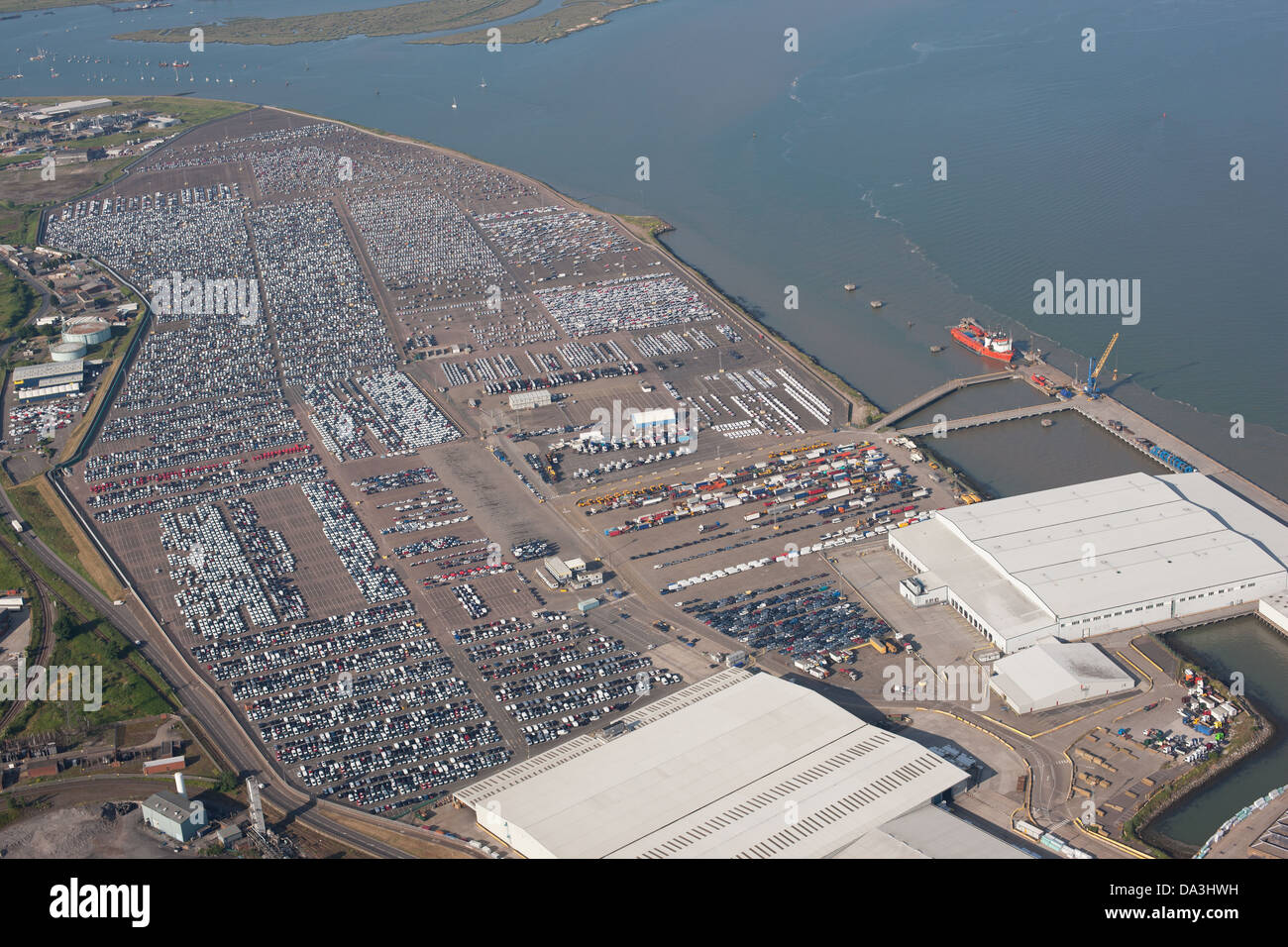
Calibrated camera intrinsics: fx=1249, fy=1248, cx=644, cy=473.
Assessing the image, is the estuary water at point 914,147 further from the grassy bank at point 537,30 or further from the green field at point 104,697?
the green field at point 104,697

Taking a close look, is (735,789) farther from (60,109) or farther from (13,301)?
(60,109)

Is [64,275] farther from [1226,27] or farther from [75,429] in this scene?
[1226,27]

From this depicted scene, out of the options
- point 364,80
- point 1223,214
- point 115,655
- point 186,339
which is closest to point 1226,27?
point 1223,214

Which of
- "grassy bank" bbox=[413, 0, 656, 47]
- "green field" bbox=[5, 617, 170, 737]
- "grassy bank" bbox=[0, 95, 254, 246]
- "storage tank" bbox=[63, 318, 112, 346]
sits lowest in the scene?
"green field" bbox=[5, 617, 170, 737]
